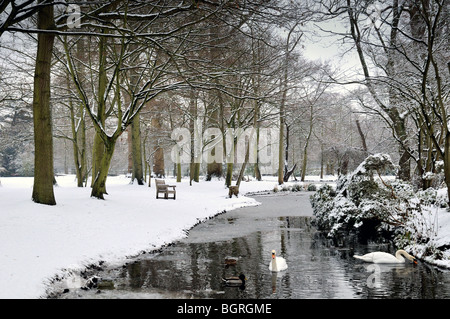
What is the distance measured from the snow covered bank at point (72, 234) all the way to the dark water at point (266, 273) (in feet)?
2.02

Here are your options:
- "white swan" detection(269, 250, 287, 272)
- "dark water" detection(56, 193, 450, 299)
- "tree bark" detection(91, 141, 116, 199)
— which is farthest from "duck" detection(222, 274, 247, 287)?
"tree bark" detection(91, 141, 116, 199)

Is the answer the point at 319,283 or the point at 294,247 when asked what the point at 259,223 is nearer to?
the point at 294,247

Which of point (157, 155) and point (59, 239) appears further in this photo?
point (157, 155)

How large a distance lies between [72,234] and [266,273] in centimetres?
463

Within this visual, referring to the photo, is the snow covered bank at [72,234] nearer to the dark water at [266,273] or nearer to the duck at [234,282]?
the dark water at [266,273]

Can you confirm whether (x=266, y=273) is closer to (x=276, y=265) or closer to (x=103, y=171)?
(x=276, y=265)

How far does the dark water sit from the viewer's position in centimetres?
628

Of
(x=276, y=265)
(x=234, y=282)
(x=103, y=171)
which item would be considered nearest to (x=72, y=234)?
(x=234, y=282)

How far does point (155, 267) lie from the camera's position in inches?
317

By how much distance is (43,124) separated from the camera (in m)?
11.6

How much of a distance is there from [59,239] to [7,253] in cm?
165

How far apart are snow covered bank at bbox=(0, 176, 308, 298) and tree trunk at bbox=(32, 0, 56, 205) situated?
52 cm

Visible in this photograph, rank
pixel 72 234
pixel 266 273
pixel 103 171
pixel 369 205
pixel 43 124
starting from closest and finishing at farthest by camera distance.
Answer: pixel 266 273 < pixel 72 234 < pixel 43 124 < pixel 369 205 < pixel 103 171
